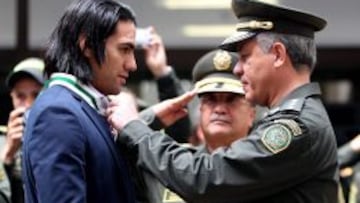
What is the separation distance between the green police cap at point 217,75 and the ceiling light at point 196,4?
6.84ft

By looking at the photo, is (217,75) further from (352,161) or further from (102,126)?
(352,161)

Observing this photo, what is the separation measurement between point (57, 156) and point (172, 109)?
740mm

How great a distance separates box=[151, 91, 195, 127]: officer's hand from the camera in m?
2.90

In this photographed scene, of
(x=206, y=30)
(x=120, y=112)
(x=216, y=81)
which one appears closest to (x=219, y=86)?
(x=216, y=81)

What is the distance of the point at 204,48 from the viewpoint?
18.1ft

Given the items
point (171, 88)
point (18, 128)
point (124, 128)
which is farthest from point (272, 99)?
point (18, 128)

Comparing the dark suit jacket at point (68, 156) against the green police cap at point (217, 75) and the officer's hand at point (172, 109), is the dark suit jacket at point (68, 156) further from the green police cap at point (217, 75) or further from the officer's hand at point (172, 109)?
the green police cap at point (217, 75)

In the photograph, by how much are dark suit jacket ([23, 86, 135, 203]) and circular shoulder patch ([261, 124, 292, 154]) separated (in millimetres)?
389

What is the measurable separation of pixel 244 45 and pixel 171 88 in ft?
3.42

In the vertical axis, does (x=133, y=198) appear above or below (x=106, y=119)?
below

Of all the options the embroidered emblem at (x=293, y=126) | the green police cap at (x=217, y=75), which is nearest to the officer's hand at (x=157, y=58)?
the green police cap at (x=217, y=75)

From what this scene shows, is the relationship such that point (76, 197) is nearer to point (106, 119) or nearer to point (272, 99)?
point (106, 119)

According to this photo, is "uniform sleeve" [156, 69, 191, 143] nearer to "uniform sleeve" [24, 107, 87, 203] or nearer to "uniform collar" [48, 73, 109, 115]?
"uniform collar" [48, 73, 109, 115]

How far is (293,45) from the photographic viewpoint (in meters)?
2.57
